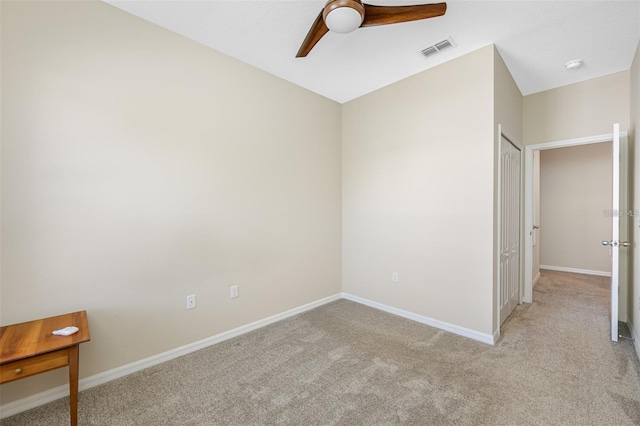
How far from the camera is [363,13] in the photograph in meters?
1.59

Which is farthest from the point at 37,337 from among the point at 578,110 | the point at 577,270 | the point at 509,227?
the point at 577,270

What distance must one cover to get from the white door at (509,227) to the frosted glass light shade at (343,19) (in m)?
1.93

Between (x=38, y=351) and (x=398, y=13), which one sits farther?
(x=398, y=13)

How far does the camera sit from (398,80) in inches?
124

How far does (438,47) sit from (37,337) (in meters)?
3.58

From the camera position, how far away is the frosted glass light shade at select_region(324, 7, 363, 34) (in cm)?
154

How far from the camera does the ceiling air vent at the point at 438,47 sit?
94.6 inches

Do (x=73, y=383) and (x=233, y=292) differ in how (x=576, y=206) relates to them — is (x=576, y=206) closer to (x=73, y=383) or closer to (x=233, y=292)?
(x=233, y=292)

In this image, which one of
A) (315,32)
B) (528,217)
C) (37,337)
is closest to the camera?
(37,337)

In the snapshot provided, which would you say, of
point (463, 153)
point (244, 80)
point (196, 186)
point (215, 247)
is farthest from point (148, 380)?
point (463, 153)

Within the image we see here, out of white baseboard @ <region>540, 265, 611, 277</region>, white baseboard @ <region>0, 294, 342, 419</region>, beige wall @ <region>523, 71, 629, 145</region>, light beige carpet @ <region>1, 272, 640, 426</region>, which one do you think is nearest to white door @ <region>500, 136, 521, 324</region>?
light beige carpet @ <region>1, 272, 640, 426</region>

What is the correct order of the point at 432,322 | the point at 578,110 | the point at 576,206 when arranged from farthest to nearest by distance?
1. the point at 576,206
2. the point at 578,110
3. the point at 432,322

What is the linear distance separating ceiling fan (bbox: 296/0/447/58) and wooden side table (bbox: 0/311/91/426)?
2285mm

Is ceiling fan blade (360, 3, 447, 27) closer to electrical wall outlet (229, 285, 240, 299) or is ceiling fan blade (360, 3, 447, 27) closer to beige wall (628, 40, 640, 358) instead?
beige wall (628, 40, 640, 358)
